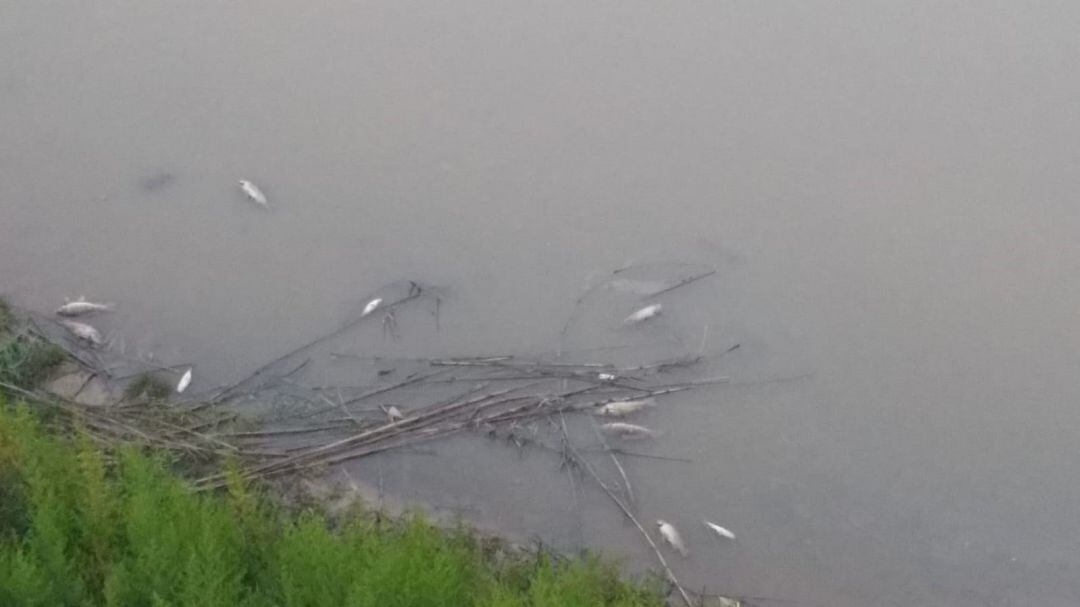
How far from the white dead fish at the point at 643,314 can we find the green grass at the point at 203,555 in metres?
1.12

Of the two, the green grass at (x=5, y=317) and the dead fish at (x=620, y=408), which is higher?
the green grass at (x=5, y=317)

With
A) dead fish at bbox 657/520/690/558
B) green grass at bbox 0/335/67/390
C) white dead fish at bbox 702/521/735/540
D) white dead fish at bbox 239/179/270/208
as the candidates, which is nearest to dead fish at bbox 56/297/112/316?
green grass at bbox 0/335/67/390

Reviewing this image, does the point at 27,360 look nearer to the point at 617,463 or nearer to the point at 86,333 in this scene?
the point at 86,333

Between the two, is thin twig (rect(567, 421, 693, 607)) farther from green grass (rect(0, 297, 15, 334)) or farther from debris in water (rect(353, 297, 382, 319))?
green grass (rect(0, 297, 15, 334))

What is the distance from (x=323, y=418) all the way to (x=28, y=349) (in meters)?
1.21

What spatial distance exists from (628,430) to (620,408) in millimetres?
94

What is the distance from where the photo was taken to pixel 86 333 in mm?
4273

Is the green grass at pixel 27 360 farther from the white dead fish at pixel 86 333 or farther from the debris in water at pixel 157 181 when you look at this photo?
the debris in water at pixel 157 181

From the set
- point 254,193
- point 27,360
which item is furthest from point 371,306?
point 27,360

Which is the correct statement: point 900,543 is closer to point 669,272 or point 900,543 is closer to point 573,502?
point 573,502

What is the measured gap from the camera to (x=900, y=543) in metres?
3.64

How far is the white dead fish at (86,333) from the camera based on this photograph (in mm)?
4277

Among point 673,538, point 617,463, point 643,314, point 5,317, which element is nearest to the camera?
point 673,538

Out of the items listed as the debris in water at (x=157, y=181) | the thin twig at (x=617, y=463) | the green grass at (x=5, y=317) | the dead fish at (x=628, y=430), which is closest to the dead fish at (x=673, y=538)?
the thin twig at (x=617, y=463)
